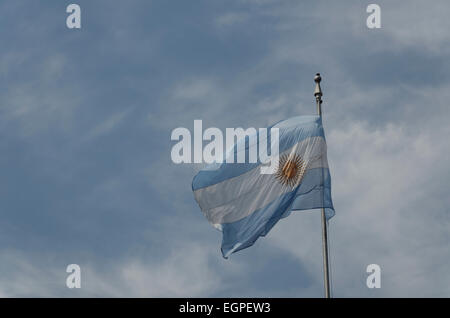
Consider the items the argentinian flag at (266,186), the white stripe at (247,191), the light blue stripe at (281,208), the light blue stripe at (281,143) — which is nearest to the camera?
the light blue stripe at (281,208)

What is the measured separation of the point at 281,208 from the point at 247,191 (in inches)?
79.5

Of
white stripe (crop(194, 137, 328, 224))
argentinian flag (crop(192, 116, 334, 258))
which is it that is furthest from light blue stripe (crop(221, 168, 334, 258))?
white stripe (crop(194, 137, 328, 224))

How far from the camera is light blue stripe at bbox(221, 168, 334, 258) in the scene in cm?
3403

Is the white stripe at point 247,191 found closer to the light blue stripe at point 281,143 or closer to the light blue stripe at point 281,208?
the light blue stripe at point 281,143

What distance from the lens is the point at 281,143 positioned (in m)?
35.8

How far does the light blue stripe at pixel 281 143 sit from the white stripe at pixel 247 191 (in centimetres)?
19

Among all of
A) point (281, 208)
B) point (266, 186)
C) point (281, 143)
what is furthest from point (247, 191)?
point (281, 143)

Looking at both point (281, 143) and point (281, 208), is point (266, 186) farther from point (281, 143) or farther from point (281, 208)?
point (281, 143)

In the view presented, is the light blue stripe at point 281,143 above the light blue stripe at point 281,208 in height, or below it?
above

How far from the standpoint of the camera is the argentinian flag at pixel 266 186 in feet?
113

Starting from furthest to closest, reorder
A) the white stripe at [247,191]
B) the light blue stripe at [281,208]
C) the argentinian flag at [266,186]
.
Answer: the white stripe at [247,191] → the argentinian flag at [266,186] → the light blue stripe at [281,208]

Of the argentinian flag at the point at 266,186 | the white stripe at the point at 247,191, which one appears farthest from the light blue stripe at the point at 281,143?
the white stripe at the point at 247,191

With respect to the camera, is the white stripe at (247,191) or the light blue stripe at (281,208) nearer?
the light blue stripe at (281,208)
